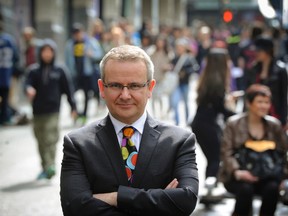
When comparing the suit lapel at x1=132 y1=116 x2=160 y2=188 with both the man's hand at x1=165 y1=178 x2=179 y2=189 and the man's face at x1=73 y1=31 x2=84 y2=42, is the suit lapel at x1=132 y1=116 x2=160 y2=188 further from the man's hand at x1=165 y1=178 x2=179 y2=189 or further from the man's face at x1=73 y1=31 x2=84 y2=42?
the man's face at x1=73 y1=31 x2=84 y2=42

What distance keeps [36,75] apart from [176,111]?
5.41m

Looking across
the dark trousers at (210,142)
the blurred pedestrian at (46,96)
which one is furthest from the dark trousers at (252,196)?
the blurred pedestrian at (46,96)

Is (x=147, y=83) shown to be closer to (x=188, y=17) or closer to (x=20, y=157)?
(x=20, y=157)

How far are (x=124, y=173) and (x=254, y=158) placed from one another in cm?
319

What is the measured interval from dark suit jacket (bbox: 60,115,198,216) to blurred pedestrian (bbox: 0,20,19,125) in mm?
10760

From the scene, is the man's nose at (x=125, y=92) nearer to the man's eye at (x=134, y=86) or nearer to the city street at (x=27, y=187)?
the man's eye at (x=134, y=86)

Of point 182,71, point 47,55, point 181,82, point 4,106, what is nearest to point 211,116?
point 47,55

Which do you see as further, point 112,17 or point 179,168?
point 112,17

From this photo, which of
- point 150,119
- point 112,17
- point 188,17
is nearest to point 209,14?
point 188,17

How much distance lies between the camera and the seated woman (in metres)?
6.20

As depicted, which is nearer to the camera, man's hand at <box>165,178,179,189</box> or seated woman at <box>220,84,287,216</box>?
man's hand at <box>165,178,179,189</box>

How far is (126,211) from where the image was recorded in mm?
3307

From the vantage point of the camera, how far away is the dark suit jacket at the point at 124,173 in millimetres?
3240

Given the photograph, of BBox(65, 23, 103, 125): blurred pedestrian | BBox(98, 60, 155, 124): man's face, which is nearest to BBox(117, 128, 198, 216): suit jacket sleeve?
BBox(98, 60, 155, 124): man's face
